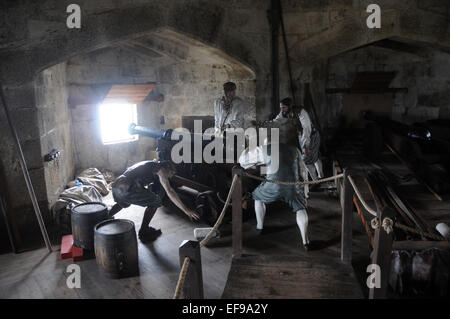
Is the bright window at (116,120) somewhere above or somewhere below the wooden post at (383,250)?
above

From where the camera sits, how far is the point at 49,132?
6.08 metres

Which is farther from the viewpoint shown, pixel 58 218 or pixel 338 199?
pixel 338 199

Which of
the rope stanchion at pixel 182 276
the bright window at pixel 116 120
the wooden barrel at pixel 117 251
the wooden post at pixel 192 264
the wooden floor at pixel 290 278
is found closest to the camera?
the rope stanchion at pixel 182 276

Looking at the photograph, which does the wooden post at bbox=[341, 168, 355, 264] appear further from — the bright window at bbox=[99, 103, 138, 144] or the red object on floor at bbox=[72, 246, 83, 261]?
the bright window at bbox=[99, 103, 138, 144]

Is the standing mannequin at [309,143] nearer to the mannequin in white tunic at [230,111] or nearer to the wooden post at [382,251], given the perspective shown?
the mannequin in white tunic at [230,111]

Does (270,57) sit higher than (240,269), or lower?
higher

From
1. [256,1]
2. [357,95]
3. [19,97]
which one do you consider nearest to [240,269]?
[19,97]

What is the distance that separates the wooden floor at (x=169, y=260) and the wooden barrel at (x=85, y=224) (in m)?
0.23

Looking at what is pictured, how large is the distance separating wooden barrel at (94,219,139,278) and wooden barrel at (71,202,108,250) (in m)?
0.40

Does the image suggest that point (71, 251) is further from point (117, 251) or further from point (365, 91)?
point (365, 91)

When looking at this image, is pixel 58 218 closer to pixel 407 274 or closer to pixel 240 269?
pixel 240 269

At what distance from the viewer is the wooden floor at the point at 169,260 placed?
→ 12.9ft

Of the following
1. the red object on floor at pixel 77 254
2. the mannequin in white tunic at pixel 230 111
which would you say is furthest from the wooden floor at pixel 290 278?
the mannequin in white tunic at pixel 230 111

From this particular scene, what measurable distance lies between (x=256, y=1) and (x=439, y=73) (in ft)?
15.7
